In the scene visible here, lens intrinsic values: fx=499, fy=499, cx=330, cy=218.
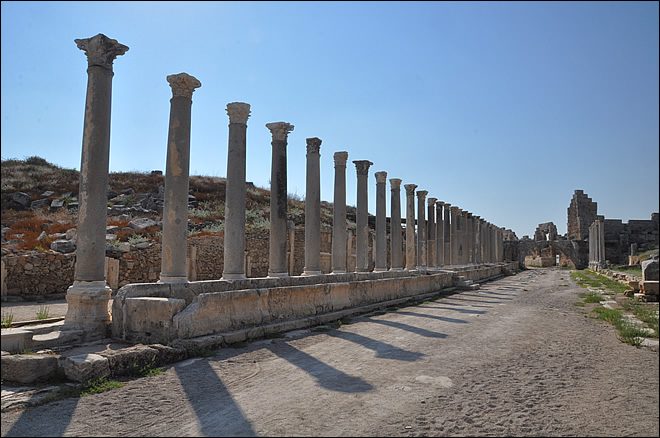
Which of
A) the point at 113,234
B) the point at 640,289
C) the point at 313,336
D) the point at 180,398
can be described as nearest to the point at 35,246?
the point at 113,234

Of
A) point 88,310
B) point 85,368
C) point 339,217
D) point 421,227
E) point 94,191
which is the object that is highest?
point 421,227

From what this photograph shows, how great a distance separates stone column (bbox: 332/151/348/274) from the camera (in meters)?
16.9

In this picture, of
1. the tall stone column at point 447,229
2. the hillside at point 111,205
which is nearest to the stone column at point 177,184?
the hillside at point 111,205

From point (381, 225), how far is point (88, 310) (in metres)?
13.6

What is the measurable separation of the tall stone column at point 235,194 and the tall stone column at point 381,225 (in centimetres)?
892

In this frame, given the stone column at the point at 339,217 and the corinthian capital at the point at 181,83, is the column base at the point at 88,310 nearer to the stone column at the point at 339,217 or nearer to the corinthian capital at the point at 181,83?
the corinthian capital at the point at 181,83

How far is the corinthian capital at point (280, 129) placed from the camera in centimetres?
1369

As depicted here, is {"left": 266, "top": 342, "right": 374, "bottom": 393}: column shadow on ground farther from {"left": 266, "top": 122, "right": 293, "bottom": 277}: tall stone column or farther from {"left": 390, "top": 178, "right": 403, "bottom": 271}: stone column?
{"left": 390, "top": 178, "right": 403, "bottom": 271}: stone column

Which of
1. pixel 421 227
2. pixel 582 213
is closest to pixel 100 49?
pixel 421 227

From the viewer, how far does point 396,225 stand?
21.7 metres

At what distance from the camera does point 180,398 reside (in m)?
5.46

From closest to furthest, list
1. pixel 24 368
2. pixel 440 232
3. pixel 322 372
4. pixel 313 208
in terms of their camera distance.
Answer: pixel 24 368
pixel 322 372
pixel 313 208
pixel 440 232

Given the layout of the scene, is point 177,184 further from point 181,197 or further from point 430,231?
point 430,231

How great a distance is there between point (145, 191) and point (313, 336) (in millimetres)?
31161
